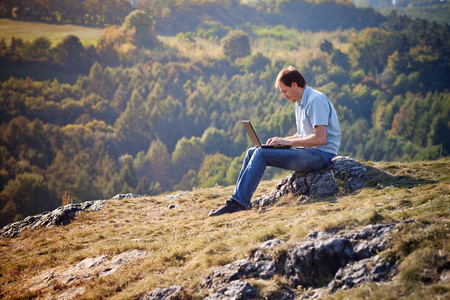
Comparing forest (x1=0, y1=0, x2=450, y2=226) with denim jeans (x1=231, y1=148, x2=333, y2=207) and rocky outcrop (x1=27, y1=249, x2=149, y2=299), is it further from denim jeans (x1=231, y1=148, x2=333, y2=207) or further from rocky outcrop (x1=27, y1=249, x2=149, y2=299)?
denim jeans (x1=231, y1=148, x2=333, y2=207)

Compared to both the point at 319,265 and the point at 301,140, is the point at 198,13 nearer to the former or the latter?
the point at 301,140

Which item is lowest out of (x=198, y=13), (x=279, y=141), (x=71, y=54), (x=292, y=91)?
(x=279, y=141)

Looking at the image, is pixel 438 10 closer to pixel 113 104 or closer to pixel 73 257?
pixel 113 104

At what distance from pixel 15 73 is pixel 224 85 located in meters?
59.6

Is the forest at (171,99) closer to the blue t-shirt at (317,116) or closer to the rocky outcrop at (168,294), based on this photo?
the blue t-shirt at (317,116)

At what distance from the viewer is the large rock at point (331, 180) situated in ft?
25.4

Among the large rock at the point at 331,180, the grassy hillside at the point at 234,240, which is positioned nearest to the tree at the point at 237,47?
the grassy hillside at the point at 234,240

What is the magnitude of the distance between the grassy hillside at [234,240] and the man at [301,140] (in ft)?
2.41

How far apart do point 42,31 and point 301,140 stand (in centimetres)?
13285

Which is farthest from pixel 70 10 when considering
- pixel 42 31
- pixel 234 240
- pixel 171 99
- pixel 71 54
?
pixel 234 240

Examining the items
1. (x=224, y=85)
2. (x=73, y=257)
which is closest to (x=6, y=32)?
(x=224, y=85)

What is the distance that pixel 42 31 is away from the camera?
401ft

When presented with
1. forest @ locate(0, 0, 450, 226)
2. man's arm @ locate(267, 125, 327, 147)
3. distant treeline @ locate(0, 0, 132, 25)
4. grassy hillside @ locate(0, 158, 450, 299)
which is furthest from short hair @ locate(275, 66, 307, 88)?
distant treeline @ locate(0, 0, 132, 25)

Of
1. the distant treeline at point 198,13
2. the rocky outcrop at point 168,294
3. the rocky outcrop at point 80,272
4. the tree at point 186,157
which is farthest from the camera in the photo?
the distant treeline at point 198,13
